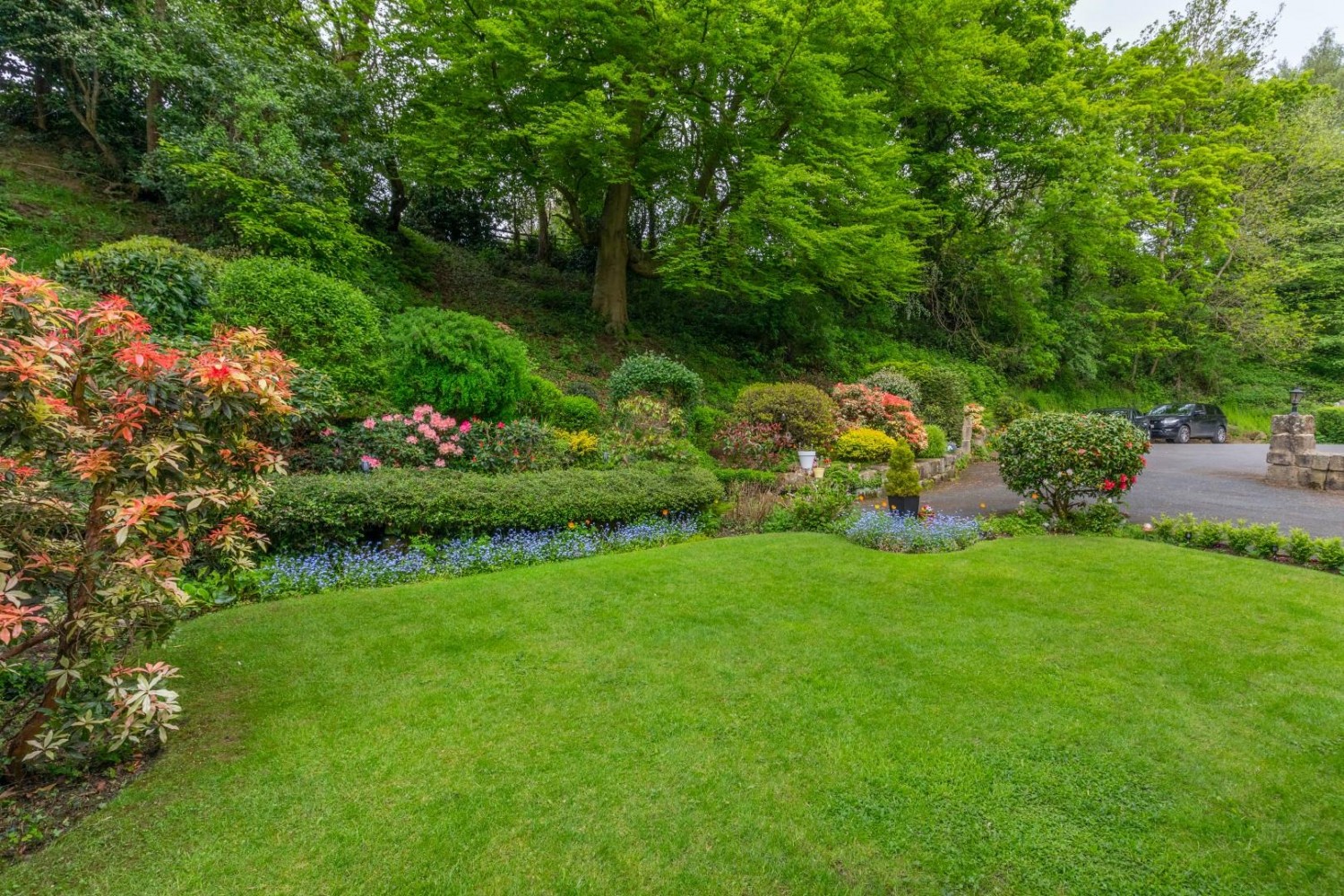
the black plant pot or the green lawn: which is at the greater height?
the black plant pot

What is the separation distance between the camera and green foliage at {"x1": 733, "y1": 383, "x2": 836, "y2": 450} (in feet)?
33.9

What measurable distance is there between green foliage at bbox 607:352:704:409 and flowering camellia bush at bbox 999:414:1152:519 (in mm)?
5057

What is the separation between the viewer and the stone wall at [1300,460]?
9.02 metres

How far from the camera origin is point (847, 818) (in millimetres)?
2277

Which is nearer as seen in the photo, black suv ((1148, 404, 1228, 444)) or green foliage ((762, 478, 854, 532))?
green foliage ((762, 478, 854, 532))

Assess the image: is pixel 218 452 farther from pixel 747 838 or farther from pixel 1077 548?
pixel 1077 548

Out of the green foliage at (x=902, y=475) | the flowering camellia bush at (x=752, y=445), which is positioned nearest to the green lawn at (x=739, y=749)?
the green foliage at (x=902, y=475)

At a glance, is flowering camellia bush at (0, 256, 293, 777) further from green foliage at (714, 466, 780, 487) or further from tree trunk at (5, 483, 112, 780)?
green foliage at (714, 466, 780, 487)

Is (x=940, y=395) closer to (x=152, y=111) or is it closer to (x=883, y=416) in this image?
(x=883, y=416)

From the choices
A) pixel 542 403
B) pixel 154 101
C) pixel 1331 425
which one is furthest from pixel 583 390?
pixel 1331 425

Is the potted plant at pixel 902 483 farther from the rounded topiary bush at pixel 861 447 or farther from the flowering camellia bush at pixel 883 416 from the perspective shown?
the flowering camellia bush at pixel 883 416

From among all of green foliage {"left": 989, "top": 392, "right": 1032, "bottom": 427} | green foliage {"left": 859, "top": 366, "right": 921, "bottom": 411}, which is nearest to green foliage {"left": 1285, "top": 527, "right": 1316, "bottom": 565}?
green foliage {"left": 859, "top": 366, "right": 921, "bottom": 411}

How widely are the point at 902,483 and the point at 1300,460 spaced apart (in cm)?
758

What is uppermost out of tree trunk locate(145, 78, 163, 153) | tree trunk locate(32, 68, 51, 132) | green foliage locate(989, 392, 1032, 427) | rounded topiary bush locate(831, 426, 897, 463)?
tree trunk locate(32, 68, 51, 132)
